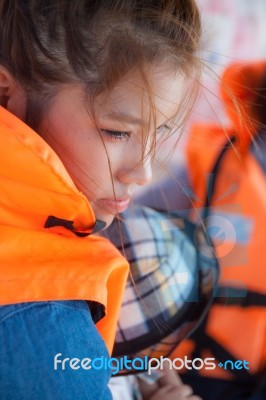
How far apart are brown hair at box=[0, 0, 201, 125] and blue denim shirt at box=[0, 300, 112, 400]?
0.87 feet

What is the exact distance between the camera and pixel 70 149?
0.71 meters

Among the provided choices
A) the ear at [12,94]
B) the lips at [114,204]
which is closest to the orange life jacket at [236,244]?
the lips at [114,204]

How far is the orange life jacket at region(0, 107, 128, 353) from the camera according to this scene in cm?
62

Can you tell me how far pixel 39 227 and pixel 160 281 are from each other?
35 centimetres

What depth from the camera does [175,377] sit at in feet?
3.14

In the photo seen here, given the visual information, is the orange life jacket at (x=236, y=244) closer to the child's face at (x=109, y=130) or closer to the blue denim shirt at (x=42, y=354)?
the child's face at (x=109, y=130)

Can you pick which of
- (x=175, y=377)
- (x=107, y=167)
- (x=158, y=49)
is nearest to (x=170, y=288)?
(x=175, y=377)

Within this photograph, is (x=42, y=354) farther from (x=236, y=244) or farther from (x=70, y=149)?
(x=236, y=244)

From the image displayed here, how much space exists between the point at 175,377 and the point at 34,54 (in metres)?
0.59

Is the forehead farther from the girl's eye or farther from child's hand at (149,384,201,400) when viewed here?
child's hand at (149,384,201,400)

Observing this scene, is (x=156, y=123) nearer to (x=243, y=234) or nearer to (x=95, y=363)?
(x=95, y=363)

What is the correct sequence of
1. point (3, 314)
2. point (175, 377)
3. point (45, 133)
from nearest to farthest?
point (3, 314) → point (45, 133) → point (175, 377)

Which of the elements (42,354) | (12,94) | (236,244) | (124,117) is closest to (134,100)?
(124,117)

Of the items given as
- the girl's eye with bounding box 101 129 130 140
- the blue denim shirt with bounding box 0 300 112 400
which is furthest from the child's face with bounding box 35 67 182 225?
the blue denim shirt with bounding box 0 300 112 400
